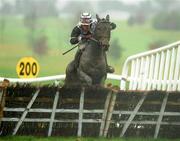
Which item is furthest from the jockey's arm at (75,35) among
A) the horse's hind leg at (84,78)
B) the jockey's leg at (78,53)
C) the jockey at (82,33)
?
the horse's hind leg at (84,78)

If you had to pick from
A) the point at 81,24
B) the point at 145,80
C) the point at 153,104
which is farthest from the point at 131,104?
the point at 145,80

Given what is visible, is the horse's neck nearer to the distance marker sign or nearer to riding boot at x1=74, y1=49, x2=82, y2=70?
riding boot at x1=74, y1=49, x2=82, y2=70

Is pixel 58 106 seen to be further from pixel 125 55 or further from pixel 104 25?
pixel 125 55

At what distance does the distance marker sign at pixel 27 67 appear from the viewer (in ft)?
36.9

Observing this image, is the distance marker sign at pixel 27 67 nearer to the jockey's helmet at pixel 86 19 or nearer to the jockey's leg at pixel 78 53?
the jockey's leg at pixel 78 53

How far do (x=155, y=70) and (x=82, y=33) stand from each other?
2.09 metres

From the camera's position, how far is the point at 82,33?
33.7ft

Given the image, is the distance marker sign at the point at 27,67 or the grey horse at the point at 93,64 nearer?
the grey horse at the point at 93,64

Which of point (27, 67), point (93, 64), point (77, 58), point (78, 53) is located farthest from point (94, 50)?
point (27, 67)

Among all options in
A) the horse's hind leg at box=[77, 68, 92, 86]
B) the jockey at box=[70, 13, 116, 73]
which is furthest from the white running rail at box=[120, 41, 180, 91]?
the horse's hind leg at box=[77, 68, 92, 86]

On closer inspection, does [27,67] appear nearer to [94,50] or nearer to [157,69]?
[94,50]

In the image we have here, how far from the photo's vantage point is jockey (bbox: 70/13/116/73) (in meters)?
10.0

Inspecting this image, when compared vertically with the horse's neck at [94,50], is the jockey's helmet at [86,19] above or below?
above

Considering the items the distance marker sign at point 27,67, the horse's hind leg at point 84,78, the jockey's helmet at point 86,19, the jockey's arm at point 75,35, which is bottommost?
the horse's hind leg at point 84,78
